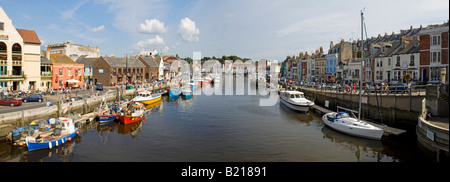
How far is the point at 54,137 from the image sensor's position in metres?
24.3

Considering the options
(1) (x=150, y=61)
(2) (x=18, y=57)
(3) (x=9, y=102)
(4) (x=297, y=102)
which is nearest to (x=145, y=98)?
(3) (x=9, y=102)

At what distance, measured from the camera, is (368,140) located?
25.9m

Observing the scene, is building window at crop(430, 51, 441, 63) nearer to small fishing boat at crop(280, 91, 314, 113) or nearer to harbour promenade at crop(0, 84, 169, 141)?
small fishing boat at crop(280, 91, 314, 113)

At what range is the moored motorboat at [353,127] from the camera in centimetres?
2563

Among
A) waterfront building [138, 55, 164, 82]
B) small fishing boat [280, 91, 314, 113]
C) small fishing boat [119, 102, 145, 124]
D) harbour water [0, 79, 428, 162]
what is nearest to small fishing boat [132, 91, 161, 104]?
small fishing boat [119, 102, 145, 124]

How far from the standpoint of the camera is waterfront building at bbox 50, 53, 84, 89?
52.8m

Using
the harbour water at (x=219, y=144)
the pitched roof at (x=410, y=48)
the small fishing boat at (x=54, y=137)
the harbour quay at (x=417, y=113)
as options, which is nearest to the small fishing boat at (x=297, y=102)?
the harbour quay at (x=417, y=113)

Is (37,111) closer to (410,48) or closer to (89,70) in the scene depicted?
(89,70)

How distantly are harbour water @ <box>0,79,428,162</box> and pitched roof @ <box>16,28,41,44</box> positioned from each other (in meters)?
23.8

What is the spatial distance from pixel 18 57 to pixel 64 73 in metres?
10.3
